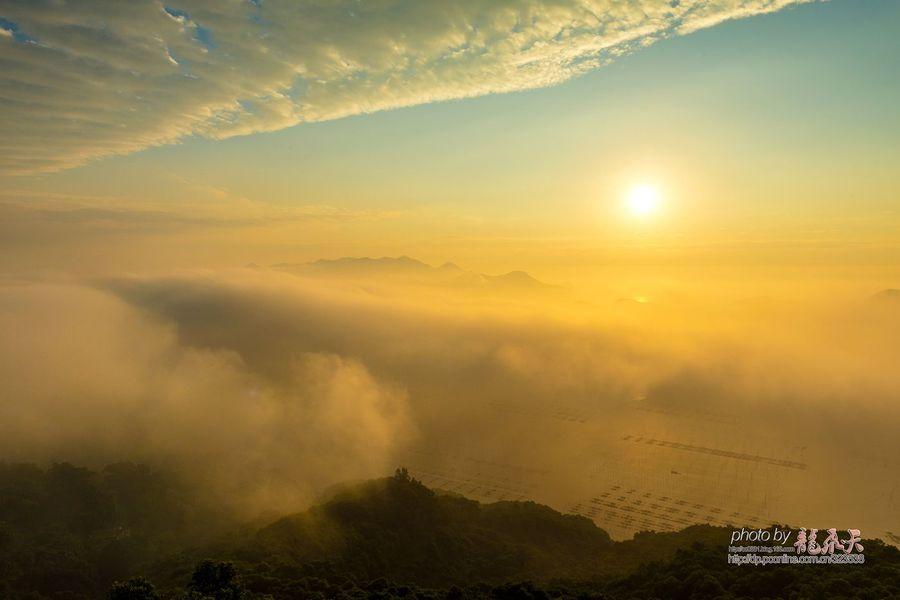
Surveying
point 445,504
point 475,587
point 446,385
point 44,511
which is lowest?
point 44,511

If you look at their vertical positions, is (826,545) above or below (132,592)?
above

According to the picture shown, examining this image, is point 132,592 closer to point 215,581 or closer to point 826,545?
point 215,581

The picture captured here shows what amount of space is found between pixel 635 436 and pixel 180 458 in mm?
86186

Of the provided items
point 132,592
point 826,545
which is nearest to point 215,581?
point 132,592

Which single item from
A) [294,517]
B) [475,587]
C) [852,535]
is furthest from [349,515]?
[852,535]

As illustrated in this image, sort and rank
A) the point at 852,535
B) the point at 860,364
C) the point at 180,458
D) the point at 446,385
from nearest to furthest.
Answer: the point at 852,535, the point at 180,458, the point at 446,385, the point at 860,364

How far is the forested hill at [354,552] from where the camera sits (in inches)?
1406

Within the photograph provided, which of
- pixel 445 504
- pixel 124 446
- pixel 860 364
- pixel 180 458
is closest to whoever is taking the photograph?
pixel 445 504

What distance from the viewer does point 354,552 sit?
50.1 metres

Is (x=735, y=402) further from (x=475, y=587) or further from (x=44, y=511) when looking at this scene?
(x=44, y=511)

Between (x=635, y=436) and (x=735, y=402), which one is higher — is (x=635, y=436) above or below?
below

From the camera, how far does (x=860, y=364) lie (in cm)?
17712

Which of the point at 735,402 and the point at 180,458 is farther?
the point at 735,402

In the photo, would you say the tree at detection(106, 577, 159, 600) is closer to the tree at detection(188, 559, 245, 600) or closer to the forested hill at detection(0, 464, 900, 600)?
the forested hill at detection(0, 464, 900, 600)
